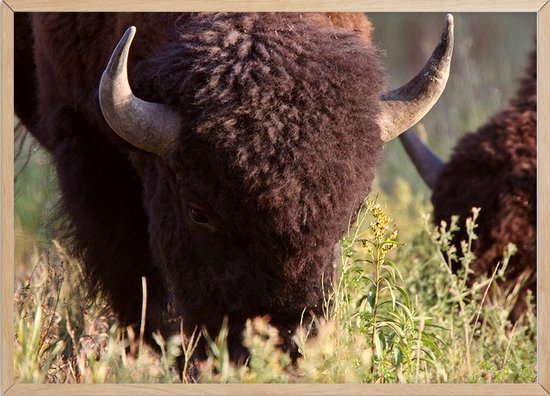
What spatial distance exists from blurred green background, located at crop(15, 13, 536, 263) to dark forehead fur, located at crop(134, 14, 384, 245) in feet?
6.54

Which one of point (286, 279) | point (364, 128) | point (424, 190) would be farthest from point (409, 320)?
point (424, 190)

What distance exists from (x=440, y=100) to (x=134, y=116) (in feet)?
19.3

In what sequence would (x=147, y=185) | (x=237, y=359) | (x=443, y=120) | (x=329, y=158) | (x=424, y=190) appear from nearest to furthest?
1. (x=329, y=158)
2. (x=237, y=359)
3. (x=147, y=185)
4. (x=424, y=190)
5. (x=443, y=120)

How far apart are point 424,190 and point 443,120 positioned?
99 cm

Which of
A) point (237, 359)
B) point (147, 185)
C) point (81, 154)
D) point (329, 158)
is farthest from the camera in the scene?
point (81, 154)

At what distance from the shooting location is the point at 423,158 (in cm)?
636

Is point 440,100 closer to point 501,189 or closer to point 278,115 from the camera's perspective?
point 501,189

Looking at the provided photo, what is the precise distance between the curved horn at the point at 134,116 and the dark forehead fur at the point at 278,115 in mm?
59

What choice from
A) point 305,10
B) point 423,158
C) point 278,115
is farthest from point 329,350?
point 423,158

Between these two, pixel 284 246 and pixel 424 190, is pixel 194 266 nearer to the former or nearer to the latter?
pixel 284 246

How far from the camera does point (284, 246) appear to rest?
12.3ft

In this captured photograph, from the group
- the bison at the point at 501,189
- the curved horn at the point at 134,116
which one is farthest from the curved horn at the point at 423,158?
the curved horn at the point at 134,116

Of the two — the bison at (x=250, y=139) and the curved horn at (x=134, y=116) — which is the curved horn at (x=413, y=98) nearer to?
the bison at (x=250, y=139)

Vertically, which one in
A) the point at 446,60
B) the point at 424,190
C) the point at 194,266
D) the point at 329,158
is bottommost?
the point at 424,190
